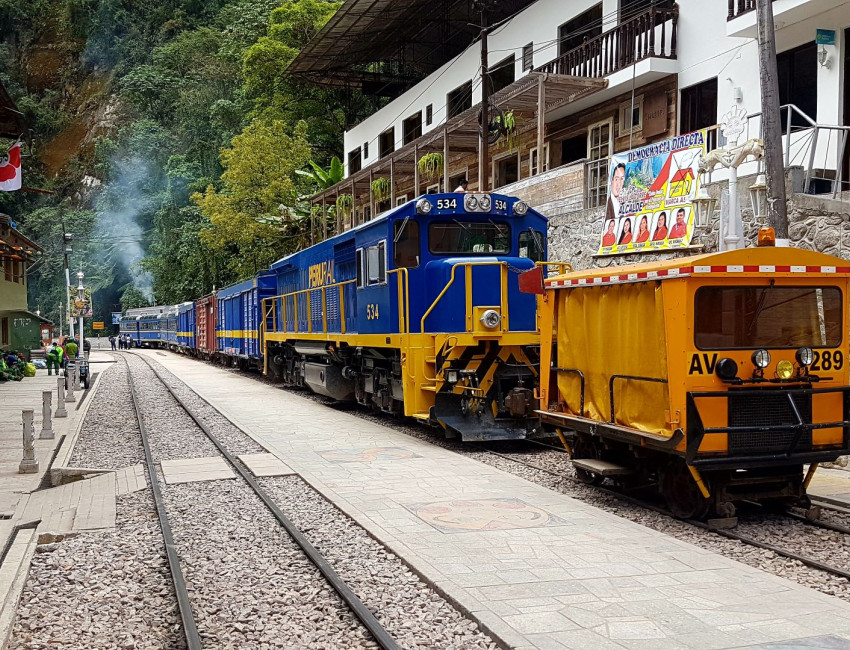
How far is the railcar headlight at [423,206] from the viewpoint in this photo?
1187 cm

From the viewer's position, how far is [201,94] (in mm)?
60375

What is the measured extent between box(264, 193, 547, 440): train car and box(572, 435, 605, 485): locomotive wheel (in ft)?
7.37

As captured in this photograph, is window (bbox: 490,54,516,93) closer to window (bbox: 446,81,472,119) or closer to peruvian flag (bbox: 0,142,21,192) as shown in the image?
window (bbox: 446,81,472,119)

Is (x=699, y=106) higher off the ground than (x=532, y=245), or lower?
higher

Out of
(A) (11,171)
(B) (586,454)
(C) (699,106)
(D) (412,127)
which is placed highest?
(D) (412,127)

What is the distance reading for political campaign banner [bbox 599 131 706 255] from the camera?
42.5ft

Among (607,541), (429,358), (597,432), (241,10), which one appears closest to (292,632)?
(607,541)

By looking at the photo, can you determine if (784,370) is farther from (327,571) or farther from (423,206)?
(423,206)

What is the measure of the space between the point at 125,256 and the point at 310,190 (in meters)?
40.8

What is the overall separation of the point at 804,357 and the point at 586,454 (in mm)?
2626

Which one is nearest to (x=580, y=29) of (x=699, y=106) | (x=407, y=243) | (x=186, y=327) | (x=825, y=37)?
(x=699, y=106)

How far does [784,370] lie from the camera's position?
681 cm

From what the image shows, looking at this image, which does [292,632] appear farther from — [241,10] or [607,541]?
[241,10]

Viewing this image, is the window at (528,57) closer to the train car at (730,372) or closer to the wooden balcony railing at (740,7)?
the wooden balcony railing at (740,7)
